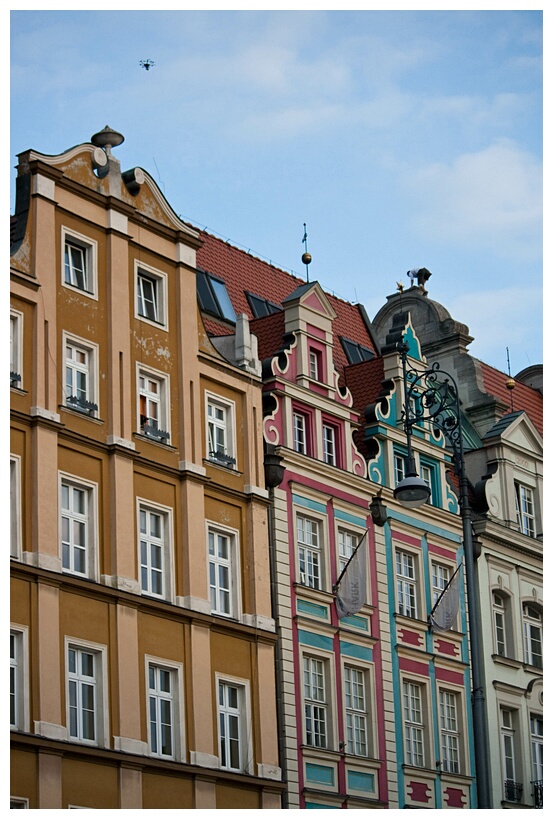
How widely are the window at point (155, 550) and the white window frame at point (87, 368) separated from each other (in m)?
2.26

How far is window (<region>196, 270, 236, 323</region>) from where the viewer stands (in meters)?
45.0

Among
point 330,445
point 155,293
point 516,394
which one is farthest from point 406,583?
point 516,394

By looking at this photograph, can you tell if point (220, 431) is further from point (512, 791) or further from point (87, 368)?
point (512, 791)

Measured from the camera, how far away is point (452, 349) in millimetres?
57094

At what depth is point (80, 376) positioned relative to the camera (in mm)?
37188

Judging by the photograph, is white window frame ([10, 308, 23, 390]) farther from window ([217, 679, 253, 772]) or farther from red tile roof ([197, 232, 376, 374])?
red tile roof ([197, 232, 376, 374])

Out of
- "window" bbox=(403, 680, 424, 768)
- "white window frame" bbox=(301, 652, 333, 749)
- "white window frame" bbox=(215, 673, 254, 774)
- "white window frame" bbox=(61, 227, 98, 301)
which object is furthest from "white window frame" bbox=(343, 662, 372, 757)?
"white window frame" bbox=(61, 227, 98, 301)

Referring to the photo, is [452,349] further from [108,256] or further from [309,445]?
[108,256]

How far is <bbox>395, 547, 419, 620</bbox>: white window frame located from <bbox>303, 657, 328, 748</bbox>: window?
4013mm

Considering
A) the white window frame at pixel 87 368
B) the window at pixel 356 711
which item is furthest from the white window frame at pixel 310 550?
the white window frame at pixel 87 368

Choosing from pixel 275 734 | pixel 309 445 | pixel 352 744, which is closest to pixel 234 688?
pixel 275 734

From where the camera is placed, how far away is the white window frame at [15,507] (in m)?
34.0

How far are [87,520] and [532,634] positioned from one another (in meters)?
18.3

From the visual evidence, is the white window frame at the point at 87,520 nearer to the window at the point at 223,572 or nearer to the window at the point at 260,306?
the window at the point at 223,572
